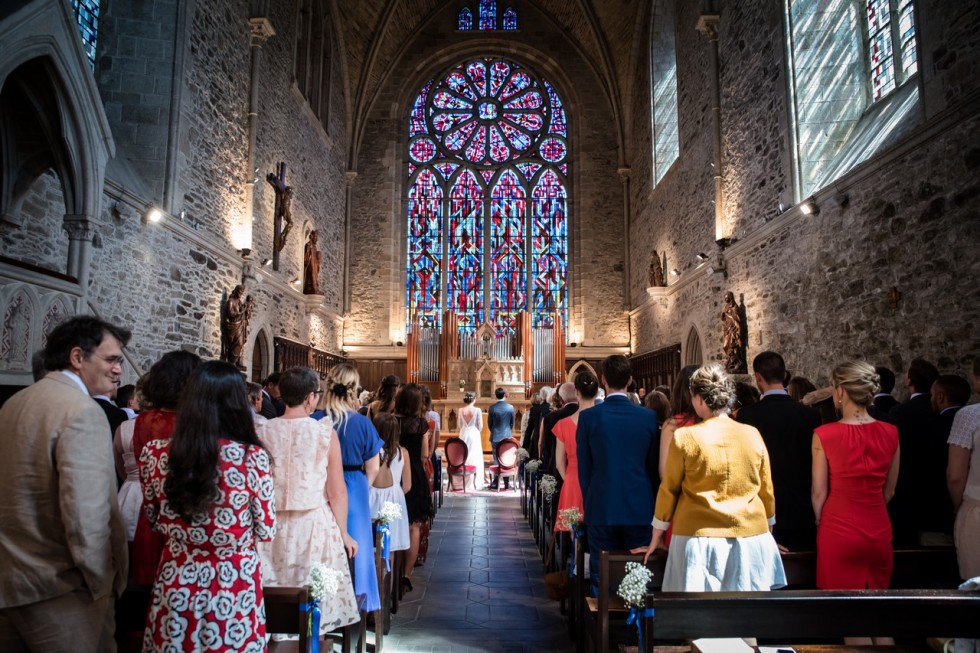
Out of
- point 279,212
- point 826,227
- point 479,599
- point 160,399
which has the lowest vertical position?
point 479,599

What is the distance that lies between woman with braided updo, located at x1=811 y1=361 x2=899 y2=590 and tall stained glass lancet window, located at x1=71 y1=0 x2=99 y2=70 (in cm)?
879

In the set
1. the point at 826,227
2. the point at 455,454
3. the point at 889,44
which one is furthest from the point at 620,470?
the point at 889,44

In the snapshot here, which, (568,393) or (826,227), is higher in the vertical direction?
(826,227)

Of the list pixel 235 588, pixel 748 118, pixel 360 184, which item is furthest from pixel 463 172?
pixel 235 588

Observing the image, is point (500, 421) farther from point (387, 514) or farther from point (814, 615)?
point (814, 615)

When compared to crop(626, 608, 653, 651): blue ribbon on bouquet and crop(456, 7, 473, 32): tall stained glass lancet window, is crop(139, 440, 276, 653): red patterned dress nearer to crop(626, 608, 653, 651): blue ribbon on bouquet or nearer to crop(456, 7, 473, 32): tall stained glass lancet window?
crop(626, 608, 653, 651): blue ribbon on bouquet

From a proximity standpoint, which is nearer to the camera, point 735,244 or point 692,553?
point 692,553

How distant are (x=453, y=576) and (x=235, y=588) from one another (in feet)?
11.4

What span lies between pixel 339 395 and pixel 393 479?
0.88 meters

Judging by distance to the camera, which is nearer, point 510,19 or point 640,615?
point 640,615

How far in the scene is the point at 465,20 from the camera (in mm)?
17656

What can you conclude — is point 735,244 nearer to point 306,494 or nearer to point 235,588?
point 306,494

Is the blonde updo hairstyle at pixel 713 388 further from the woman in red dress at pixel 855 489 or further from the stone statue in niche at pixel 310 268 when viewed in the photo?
the stone statue in niche at pixel 310 268

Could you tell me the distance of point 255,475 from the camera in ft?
6.57
